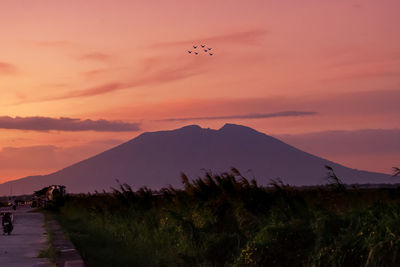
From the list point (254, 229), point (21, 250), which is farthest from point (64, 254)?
point (254, 229)

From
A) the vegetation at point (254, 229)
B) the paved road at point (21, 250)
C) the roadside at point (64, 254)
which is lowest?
the paved road at point (21, 250)

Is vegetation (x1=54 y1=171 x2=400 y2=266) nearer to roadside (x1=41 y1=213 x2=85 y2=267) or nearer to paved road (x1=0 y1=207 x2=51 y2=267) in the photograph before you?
roadside (x1=41 y1=213 x2=85 y2=267)

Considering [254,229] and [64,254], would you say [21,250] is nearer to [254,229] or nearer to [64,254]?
[64,254]

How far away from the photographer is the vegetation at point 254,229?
11.9 m

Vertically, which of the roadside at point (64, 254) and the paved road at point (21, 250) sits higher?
the roadside at point (64, 254)

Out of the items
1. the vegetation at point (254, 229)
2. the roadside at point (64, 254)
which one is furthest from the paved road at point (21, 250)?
the vegetation at point (254, 229)

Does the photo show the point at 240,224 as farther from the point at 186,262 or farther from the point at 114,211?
the point at 114,211

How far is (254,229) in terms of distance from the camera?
1564 centimetres

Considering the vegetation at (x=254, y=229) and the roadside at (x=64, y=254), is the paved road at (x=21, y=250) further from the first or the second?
the vegetation at (x=254, y=229)

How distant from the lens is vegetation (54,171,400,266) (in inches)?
467

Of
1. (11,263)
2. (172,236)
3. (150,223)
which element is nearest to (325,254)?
(172,236)

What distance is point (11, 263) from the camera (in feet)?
54.5

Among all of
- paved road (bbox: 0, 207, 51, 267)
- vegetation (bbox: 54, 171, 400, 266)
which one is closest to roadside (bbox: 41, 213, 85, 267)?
paved road (bbox: 0, 207, 51, 267)

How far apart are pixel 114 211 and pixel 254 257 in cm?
1575
